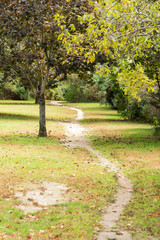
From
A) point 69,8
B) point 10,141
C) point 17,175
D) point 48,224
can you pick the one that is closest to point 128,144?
point 10,141

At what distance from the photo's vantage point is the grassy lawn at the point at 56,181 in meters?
7.98

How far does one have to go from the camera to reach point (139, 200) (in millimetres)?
10492

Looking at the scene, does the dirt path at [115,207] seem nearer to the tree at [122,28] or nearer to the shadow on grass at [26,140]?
the shadow on grass at [26,140]

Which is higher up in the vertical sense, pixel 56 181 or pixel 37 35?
pixel 37 35

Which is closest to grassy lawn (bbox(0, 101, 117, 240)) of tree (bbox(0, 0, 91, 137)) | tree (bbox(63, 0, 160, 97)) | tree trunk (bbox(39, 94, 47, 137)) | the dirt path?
the dirt path

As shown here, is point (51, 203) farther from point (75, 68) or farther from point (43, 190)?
point (75, 68)

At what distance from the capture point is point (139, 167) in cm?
1488

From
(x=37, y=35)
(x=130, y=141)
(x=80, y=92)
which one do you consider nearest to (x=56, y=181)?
(x=130, y=141)

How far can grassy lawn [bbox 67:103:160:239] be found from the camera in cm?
867

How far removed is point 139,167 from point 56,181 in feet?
13.8

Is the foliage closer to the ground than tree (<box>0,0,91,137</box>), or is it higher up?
closer to the ground

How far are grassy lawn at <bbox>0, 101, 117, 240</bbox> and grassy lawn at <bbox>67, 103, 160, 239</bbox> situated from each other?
83 centimetres

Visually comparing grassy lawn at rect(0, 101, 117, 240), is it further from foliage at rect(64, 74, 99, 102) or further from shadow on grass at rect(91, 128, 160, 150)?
foliage at rect(64, 74, 99, 102)

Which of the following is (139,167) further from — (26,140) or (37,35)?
(37,35)
